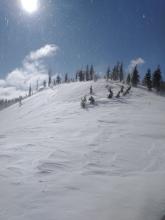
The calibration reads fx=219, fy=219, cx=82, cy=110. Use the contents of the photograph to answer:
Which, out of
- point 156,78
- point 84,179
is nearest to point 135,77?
point 156,78

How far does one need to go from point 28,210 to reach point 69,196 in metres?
1.51

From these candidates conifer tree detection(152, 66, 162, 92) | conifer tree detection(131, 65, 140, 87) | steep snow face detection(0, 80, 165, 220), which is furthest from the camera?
conifer tree detection(131, 65, 140, 87)

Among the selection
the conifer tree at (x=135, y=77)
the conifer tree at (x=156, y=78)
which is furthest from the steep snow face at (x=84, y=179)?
the conifer tree at (x=135, y=77)

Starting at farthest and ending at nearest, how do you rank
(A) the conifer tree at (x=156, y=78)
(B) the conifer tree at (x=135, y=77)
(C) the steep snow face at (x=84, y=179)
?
(B) the conifer tree at (x=135, y=77) < (A) the conifer tree at (x=156, y=78) < (C) the steep snow face at (x=84, y=179)

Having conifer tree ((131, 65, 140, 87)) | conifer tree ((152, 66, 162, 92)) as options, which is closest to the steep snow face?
conifer tree ((152, 66, 162, 92))

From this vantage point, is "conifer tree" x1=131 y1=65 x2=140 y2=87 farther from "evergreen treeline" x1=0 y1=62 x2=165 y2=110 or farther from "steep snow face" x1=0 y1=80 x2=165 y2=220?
"steep snow face" x1=0 y1=80 x2=165 y2=220

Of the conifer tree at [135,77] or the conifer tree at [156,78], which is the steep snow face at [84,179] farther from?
the conifer tree at [135,77]

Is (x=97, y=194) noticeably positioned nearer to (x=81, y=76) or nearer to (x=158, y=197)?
(x=158, y=197)

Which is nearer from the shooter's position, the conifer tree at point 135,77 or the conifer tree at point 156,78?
the conifer tree at point 156,78

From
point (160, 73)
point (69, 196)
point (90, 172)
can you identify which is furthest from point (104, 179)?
point (160, 73)

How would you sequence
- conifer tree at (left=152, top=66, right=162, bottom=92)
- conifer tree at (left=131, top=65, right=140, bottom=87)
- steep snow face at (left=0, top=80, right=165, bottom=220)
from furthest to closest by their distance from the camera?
conifer tree at (left=131, top=65, right=140, bottom=87) → conifer tree at (left=152, top=66, right=162, bottom=92) → steep snow face at (left=0, top=80, right=165, bottom=220)

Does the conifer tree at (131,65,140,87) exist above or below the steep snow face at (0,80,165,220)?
above

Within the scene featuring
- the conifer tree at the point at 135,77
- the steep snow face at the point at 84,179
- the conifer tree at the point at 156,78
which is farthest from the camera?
the conifer tree at the point at 135,77

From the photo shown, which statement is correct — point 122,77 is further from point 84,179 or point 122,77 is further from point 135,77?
point 84,179
